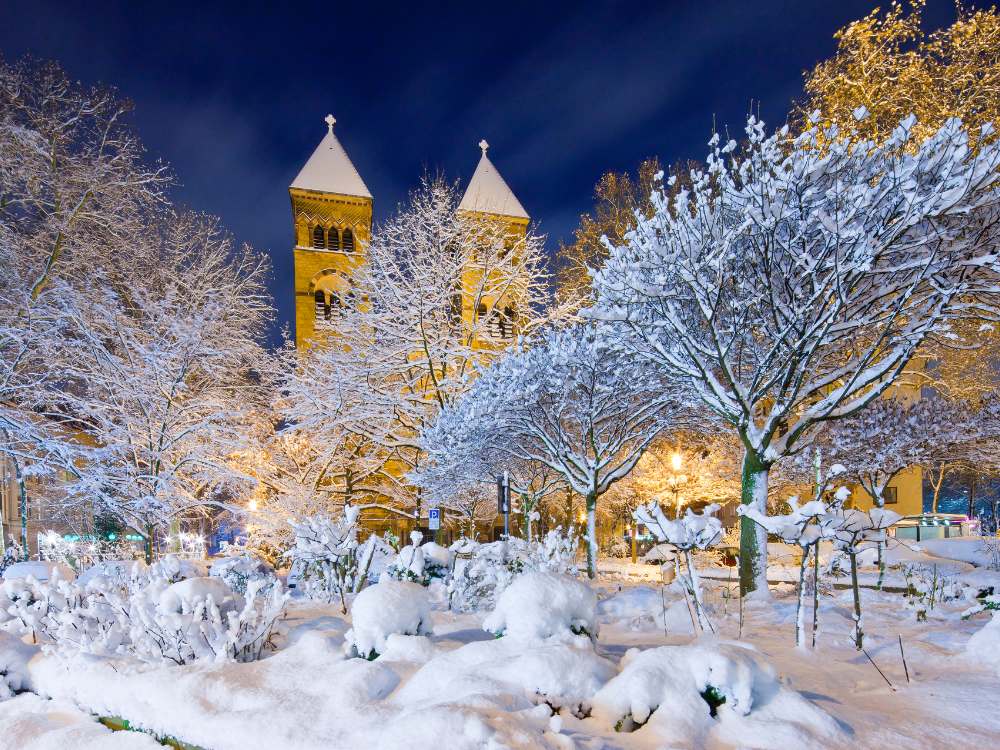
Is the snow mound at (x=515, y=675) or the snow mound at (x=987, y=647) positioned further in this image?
the snow mound at (x=987, y=647)

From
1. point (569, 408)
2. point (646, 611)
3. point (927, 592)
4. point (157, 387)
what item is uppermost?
point (157, 387)

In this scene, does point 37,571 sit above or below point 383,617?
below

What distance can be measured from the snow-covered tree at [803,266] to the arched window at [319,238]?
34523mm

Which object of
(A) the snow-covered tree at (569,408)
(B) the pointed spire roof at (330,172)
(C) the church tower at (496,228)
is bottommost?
(A) the snow-covered tree at (569,408)

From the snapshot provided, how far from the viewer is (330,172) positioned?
137 ft

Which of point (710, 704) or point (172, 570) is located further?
point (172, 570)

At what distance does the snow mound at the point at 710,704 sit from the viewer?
3.39m

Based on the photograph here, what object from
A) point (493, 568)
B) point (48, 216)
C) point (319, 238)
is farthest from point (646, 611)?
point (319, 238)

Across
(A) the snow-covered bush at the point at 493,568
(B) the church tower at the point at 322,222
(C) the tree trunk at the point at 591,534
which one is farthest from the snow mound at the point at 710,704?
(B) the church tower at the point at 322,222

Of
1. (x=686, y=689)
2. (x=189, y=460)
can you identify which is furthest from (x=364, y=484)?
(x=686, y=689)

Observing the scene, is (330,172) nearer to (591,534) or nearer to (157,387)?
(157,387)

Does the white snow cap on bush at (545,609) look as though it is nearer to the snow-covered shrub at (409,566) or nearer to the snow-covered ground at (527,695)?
the snow-covered ground at (527,695)

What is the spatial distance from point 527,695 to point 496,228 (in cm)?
1819

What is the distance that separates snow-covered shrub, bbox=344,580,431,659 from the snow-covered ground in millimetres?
115
